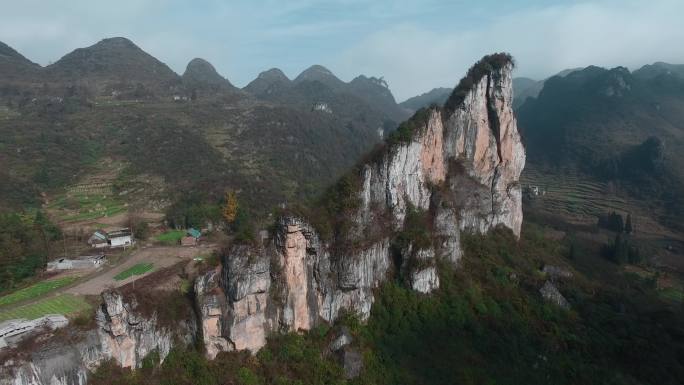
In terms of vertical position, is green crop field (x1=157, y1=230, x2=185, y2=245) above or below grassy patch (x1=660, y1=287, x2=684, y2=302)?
above

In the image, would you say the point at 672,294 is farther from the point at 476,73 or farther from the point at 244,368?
the point at 244,368

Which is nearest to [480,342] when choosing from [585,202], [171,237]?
[171,237]

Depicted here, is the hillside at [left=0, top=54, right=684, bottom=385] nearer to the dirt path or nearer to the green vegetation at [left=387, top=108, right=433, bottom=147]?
the green vegetation at [left=387, top=108, right=433, bottom=147]

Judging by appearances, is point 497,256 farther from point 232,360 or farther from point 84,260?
point 84,260

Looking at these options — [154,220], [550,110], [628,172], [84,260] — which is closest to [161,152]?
[154,220]

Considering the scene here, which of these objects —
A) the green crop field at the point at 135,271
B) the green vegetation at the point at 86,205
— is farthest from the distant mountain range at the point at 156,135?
the green crop field at the point at 135,271

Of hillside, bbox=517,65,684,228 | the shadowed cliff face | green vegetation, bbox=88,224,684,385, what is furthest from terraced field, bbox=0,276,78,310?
hillside, bbox=517,65,684,228

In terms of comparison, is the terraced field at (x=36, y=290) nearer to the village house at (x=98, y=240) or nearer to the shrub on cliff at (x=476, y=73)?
the village house at (x=98, y=240)
